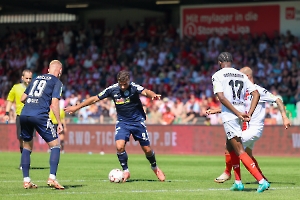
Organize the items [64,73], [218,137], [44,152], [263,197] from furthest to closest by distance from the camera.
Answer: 1. [64,73]
2. [44,152]
3. [218,137]
4. [263,197]

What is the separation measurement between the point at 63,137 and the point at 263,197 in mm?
17928

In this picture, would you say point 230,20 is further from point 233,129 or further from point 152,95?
point 233,129

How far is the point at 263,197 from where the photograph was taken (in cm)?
1061

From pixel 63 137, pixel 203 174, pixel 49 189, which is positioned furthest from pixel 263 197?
pixel 63 137

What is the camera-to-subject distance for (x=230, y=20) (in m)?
35.4

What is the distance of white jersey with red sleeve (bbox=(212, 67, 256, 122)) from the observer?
37.2 feet

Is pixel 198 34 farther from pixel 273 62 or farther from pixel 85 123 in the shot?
pixel 85 123

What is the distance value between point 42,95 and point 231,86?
317cm

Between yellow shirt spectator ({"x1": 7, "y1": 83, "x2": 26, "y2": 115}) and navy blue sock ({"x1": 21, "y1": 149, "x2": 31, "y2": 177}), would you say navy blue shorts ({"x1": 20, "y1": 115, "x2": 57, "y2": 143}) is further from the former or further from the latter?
yellow shirt spectator ({"x1": 7, "y1": 83, "x2": 26, "y2": 115})

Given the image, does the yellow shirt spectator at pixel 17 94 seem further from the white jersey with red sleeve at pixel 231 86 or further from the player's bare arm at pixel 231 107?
the player's bare arm at pixel 231 107

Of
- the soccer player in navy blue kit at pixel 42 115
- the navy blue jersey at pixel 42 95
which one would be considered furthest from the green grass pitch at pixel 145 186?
the navy blue jersey at pixel 42 95

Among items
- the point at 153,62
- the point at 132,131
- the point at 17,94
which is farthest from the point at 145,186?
the point at 153,62

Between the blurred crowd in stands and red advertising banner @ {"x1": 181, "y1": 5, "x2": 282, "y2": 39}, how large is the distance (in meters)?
0.63

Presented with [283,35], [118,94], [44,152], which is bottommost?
[44,152]
